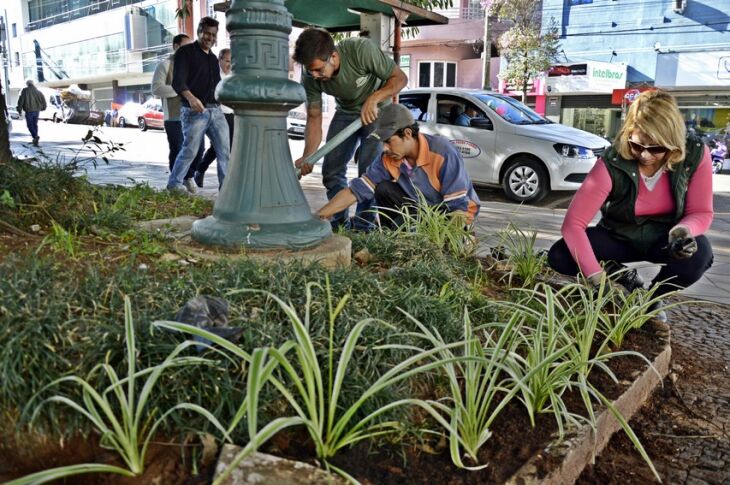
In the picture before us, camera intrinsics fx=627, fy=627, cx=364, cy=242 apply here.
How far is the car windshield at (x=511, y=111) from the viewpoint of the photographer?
8602 mm

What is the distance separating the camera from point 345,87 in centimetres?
414

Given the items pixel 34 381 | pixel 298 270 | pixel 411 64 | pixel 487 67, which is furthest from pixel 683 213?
pixel 411 64

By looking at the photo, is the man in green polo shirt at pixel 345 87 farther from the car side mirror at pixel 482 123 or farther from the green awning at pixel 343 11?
the car side mirror at pixel 482 123

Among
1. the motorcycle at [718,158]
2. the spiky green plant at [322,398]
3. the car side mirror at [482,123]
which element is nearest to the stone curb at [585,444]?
the spiky green plant at [322,398]

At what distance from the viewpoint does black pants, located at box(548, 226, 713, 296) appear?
9.29 feet

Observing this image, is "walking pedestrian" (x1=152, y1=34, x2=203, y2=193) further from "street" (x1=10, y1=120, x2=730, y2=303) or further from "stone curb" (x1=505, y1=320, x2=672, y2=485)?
"stone curb" (x1=505, y1=320, x2=672, y2=485)

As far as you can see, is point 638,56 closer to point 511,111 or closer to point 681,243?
point 511,111

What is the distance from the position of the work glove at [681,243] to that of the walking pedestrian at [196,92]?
4.27 m

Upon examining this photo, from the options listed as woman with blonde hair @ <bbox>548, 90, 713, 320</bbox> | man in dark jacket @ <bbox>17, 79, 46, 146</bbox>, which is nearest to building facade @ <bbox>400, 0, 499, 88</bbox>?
man in dark jacket @ <bbox>17, 79, 46, 146</bbox>

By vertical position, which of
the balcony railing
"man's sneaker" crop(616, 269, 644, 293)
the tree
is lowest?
"man's sneaker" crop(616, 269, 644, 293)

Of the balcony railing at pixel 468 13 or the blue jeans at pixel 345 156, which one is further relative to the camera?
the balcony railing at pixel 468 13

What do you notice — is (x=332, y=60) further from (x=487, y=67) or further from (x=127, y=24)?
(x=127, y=24)

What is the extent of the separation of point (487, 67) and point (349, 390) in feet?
69.1

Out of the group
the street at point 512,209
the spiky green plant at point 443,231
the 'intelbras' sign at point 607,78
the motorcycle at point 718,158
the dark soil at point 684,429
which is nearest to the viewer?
the dark soil at point 684,429
